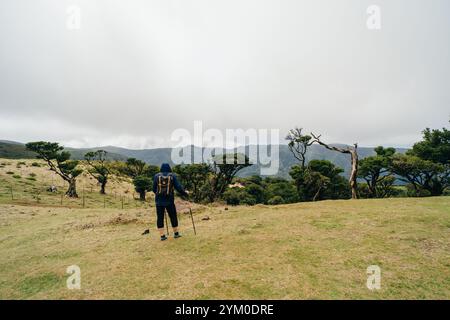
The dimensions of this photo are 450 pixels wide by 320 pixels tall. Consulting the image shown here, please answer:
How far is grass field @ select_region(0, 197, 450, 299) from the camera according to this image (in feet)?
17.2

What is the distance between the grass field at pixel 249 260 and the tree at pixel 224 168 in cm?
2922

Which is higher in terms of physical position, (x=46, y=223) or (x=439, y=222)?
(x=439, y=222)

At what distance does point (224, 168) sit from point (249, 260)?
3517 cm

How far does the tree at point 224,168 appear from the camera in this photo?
40.7 meters

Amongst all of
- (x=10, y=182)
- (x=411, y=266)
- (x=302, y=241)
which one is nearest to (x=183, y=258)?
(x=302, y=241)

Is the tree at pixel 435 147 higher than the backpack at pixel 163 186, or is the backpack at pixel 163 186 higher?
the tree at pixel 435 147

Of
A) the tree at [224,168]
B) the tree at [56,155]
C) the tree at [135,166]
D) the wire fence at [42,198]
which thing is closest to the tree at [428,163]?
the tree at [224,168]

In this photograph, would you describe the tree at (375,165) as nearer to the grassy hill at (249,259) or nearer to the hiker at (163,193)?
the grassy hill at (249,259)

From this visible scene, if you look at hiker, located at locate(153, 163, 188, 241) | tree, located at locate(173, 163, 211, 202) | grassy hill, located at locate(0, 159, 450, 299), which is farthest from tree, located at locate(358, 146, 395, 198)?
hiker, located at locate(153, 163, 188, 241)

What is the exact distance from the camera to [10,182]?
36844mm

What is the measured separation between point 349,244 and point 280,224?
132 inches

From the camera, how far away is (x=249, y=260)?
6.81 metres

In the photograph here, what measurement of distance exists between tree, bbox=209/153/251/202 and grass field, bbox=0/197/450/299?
2922cm
